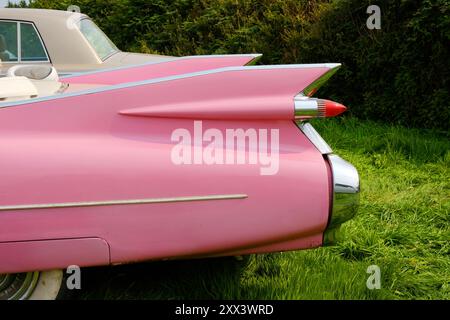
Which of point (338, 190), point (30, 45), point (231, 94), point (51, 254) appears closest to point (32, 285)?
point (51, 254)

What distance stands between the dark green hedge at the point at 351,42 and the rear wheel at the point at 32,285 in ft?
15.5

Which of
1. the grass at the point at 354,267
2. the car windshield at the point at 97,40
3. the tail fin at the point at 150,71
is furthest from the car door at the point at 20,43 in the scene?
the grass at the point at 354,267

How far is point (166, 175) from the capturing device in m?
1.91

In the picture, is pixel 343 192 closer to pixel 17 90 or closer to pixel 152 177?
pixel 152 177

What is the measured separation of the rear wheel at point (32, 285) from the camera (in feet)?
6.74

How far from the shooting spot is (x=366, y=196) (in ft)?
13.0

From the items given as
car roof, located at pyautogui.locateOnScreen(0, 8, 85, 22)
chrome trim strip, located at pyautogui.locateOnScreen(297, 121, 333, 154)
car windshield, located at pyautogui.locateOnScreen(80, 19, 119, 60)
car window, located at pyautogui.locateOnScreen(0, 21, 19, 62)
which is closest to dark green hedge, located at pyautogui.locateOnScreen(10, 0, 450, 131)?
car windshield, located at pyautogui.locateOnScreen(80, 19, 119, 60)

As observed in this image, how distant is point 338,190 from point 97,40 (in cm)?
410

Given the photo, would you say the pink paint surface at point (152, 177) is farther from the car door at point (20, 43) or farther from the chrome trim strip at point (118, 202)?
the car door at point (20, 43)

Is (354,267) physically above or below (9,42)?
below

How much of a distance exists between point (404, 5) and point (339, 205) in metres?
4.58
